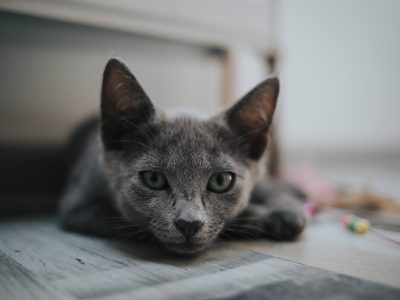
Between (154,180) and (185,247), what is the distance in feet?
0.70

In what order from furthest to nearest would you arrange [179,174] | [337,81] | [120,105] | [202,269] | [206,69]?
[337,81]
[206,69]
[120,105]
[179,174]
[202,269]

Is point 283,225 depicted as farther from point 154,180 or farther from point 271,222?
point 154,180

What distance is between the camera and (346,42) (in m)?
3.09

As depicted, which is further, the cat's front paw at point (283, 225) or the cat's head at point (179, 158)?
the cat's front paw at point (283, 225)

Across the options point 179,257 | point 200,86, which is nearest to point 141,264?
point 179,257

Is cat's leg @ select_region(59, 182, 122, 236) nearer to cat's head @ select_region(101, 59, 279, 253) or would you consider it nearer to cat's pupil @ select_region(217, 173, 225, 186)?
cat's head @ select_region(101, 59, 279, 253)

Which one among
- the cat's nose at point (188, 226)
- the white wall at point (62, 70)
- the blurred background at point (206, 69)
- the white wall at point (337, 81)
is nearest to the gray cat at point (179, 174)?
the cat's nose at point (188, 226)

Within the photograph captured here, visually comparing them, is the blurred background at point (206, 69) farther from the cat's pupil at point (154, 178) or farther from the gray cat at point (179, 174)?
the cat's pupil at point (154, 178)

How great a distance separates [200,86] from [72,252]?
1360 millimetres

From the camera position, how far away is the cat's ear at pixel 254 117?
124 cm

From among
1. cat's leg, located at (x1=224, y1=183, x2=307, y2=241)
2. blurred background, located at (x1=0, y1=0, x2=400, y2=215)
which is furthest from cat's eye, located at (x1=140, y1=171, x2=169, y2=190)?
blurred background, located at (x1=0, y1=0, x2=400, y2=215)

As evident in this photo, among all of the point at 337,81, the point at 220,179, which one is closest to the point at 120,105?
the point at 220,179

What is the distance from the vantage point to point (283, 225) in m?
1.29

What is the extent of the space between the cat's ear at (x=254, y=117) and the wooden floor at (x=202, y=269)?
1.00 ft
